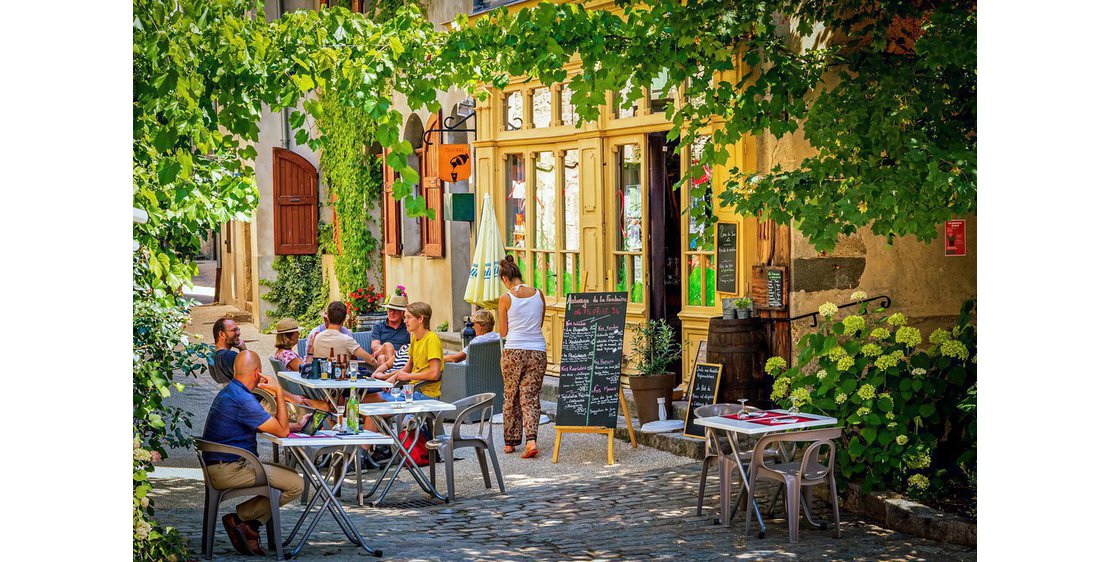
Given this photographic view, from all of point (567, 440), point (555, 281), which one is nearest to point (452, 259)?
point (555, 281)

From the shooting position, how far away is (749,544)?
753 centimetres

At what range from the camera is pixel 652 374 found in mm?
10945

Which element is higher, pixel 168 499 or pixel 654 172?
pixel 654 172

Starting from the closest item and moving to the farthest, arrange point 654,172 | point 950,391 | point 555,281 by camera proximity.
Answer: point 950,391, point 654,172, point 555,281

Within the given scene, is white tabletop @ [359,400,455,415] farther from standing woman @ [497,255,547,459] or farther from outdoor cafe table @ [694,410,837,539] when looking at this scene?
outdoor cafe table @ [694,410,837,539]

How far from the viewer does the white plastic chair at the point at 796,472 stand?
298 inches

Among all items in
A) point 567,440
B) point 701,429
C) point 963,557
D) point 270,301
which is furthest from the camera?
point 270,301

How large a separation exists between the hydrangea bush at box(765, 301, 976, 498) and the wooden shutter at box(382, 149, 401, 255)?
31.1 feet

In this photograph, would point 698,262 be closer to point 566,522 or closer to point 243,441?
point 566,522

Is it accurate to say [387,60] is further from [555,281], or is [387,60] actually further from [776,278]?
[555,281]

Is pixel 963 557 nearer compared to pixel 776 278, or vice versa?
pixel 963 557

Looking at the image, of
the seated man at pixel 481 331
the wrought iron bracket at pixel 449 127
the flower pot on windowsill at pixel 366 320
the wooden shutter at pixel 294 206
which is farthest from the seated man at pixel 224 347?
the wooden shutter at pixel 294 206

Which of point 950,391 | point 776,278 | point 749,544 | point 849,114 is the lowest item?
point 749,544

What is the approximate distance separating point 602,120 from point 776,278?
2.76 meters
